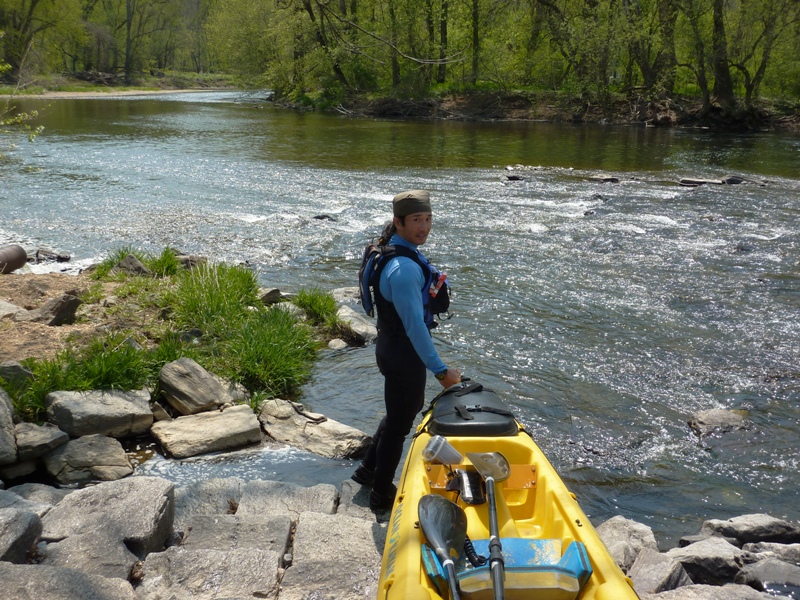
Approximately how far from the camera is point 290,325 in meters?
6.99

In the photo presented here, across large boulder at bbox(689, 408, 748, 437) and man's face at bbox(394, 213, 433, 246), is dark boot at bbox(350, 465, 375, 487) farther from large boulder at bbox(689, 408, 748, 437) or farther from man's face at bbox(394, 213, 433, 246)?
large boulder at bbox(689, 408, 748, 437)

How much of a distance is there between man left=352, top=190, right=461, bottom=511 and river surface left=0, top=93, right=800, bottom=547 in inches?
32.5

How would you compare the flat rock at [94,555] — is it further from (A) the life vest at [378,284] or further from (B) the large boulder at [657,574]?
(B) the large boulder at [657,574]

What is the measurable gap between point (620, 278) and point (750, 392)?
3409 mm

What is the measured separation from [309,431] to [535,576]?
2908mm

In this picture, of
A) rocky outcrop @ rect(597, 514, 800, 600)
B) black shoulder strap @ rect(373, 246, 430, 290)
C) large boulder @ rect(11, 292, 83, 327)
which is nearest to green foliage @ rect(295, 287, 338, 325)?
large boulder @ rect(11, 292, 83, 327)

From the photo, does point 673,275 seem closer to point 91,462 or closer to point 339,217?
point 339,217

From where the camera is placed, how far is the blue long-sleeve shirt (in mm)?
3492

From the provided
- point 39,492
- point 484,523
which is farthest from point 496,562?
point 39,492

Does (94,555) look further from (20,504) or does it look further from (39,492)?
(39,492)

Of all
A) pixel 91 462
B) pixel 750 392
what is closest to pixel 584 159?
pixel 750 392

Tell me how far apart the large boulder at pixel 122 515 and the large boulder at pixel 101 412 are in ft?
4.35

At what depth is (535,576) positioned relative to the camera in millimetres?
2656

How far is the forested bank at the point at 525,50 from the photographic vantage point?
29.3 metres
